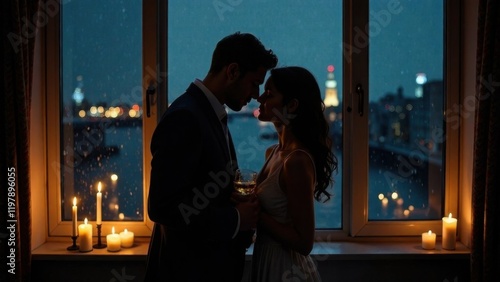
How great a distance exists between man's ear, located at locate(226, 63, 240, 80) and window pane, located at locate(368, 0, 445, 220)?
115 cm

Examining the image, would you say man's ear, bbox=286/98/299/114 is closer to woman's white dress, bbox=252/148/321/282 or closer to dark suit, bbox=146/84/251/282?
woman's white dress, bbox=252/148/321/282

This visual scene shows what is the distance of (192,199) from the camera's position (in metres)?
1.35

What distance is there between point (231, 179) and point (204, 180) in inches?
5.2

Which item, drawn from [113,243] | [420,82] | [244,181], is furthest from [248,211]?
[420,82]

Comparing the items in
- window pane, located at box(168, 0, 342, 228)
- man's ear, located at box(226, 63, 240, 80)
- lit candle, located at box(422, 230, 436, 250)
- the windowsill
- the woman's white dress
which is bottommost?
the windowsill

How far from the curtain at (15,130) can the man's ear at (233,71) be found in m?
0.96

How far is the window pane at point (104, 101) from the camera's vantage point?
246cm

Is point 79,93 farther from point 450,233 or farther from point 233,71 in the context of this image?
point 450,233

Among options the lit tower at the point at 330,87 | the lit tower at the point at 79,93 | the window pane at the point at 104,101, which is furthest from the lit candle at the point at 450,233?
the lit tower at the point at 79,93

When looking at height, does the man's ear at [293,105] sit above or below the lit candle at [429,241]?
above

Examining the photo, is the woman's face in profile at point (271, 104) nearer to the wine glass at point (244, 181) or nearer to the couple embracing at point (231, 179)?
the couple embracing at point (231, 179)

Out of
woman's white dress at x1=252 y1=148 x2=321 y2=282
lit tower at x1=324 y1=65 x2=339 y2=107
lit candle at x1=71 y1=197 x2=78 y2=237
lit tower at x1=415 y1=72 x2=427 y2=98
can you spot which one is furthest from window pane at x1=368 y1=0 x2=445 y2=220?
lit candle at x1=71 y1=197 x2=78 y2=237

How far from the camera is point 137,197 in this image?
250cm

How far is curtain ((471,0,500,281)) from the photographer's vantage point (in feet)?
6.58
